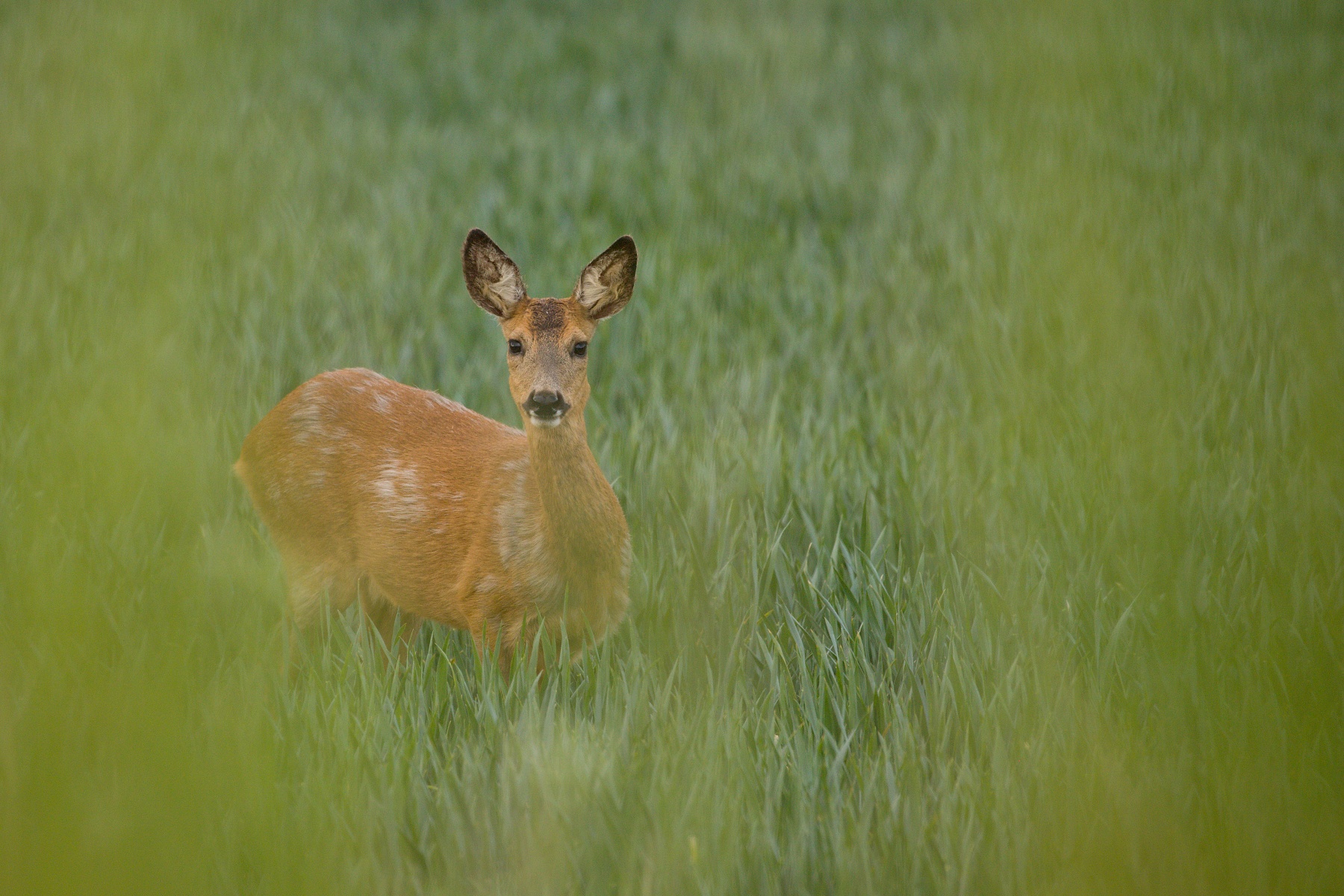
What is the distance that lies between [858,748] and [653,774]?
650 millimetres

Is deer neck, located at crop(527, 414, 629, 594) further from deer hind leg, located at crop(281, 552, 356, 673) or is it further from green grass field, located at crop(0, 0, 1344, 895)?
deer hind leg, located at crop(281, 552, 356, 673)

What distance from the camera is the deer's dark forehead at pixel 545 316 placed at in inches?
113

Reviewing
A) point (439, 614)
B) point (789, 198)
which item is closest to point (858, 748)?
point (439, 614)

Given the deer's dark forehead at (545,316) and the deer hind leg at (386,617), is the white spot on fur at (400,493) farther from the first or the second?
the deer's dark forehead at (545,316)

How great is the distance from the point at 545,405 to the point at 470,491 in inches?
Result: 21.9

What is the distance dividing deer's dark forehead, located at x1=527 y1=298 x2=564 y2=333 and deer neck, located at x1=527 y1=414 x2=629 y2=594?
24 centimetres

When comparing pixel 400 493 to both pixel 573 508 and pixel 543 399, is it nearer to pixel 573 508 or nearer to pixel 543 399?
pixel 573 508

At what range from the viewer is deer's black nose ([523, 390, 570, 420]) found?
9.02ft

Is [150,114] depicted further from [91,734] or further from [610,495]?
[610,495]

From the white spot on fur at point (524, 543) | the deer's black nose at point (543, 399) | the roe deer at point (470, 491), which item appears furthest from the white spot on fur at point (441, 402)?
the deer's black nose at point (543, 399)

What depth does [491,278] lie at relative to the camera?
117 inches

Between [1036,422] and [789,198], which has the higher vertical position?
[789,198]

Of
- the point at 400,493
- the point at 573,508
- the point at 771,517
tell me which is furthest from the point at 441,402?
the point at 771,517

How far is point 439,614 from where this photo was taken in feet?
10.3
